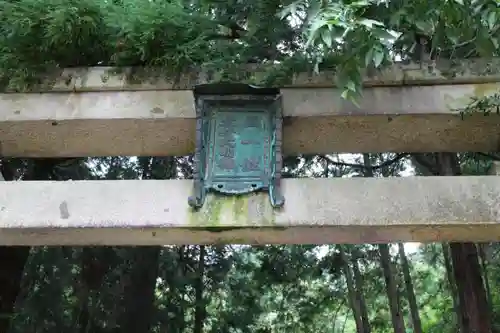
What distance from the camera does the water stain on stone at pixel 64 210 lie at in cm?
218

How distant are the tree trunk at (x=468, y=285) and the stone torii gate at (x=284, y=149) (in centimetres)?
207

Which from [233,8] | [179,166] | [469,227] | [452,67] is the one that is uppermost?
[179,166]

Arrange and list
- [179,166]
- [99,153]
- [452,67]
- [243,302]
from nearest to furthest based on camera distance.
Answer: [452,67], [99,153], [179,166], [243,302]

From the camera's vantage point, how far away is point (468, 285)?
14.2 feet

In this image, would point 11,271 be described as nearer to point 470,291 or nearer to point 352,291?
point 470,291

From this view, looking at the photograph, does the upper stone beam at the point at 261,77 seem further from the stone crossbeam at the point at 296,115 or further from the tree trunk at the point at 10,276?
the tree trunk at the point at 10,276

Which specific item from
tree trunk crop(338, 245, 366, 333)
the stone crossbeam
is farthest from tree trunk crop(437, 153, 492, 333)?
tree trunk crop(338, 245, 366, 333)

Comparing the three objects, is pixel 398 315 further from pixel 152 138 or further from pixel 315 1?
pixel 315 1

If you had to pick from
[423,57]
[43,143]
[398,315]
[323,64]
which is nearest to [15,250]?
[43,143]

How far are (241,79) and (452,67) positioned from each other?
36.6 inches

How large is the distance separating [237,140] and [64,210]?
2.42 ft

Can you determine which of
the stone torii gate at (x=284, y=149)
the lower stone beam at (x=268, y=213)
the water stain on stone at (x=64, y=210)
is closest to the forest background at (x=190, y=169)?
the stone torii gate at (x=284, y=149)

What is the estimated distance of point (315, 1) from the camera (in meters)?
1.80

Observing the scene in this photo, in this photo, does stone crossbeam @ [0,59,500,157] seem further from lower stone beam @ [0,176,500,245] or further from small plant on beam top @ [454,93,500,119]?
lower stone beam @ [0,176,500,245]
